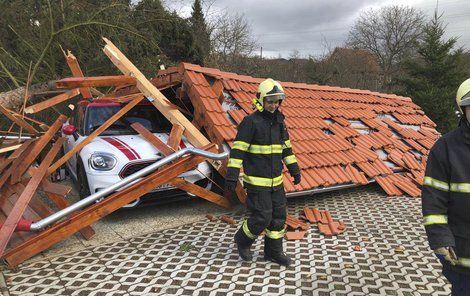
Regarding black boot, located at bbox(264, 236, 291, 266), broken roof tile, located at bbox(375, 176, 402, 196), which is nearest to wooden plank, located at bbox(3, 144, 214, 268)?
black boot, located at bbox(264, 236, 291, 266)

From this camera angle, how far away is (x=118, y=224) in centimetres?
530

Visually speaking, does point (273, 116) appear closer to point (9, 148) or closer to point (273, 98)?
point (273, 98)

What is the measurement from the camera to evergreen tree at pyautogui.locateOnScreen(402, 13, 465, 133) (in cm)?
2006

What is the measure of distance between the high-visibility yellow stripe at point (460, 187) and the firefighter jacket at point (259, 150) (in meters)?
1.90

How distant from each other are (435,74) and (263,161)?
2124 centimetres

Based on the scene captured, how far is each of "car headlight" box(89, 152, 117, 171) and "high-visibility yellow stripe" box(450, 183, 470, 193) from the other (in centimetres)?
424

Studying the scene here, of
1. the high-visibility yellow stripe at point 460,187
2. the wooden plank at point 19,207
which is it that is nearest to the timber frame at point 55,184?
the wooden plank at point 19,207

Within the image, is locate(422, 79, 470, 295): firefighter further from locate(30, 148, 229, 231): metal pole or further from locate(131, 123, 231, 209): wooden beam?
locate(131, 123, 231, 209): wooden beam

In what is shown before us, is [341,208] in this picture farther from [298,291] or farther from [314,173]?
[298,291]

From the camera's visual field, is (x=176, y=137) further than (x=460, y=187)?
Yes

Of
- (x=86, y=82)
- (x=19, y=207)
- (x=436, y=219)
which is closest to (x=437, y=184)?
(x=436, y=219)

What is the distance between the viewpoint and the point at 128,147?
18.2 feet

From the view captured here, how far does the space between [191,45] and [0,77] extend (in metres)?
12.7

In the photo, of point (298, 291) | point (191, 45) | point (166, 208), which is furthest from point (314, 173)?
point (191, 45)
